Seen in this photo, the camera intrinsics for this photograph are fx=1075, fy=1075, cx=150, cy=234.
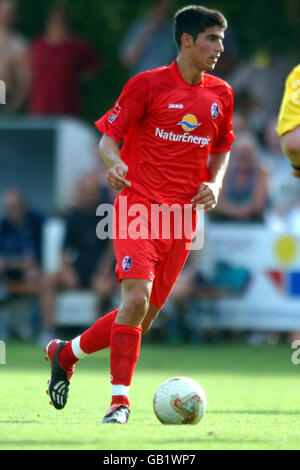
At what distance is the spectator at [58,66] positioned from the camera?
16.8 m

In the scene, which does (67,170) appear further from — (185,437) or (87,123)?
(185,437)

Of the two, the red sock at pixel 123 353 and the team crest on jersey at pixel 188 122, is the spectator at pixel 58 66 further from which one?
the red sock at pixel 123 353

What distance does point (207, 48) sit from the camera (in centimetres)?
690

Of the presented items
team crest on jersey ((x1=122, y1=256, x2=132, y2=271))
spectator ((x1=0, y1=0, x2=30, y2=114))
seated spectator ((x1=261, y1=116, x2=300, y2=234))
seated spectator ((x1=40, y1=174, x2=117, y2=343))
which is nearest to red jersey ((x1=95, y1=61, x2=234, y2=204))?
team crest on jersey ((x1=122, y1=256, x2=132, y2=271))

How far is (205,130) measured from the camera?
22.8 feet

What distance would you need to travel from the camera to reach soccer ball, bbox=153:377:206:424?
6.48m

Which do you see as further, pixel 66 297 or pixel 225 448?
pixel 66 297

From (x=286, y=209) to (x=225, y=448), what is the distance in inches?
394

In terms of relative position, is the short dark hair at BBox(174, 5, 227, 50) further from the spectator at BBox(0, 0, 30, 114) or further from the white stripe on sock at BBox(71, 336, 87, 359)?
the spectator at BBox(0, 0, 30, 114)

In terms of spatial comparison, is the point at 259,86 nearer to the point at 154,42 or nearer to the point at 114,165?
the point at 154,42

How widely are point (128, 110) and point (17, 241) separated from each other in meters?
8.87

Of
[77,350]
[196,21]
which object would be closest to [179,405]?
[77,350]

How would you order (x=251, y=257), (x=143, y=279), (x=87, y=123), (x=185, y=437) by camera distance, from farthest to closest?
(x=87, y=123)
(x=251, y=257)
(x=143, y=279)
(x=185, y=437)

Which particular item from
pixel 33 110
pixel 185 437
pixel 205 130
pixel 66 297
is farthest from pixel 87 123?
pixel 185 437
